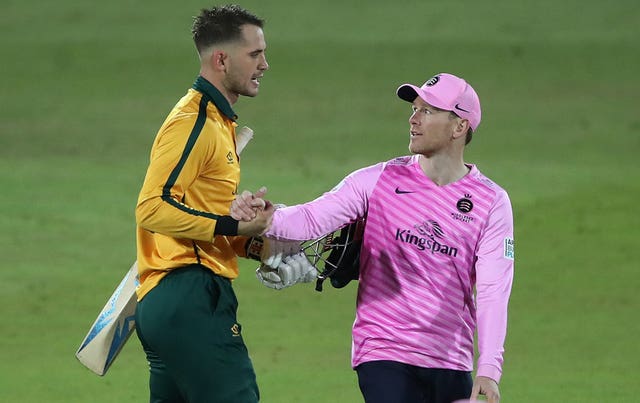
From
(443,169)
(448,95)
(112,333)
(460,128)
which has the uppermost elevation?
(448,95)

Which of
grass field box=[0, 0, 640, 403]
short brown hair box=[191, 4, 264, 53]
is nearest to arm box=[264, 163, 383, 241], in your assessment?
short brown hair box=[191, 4, 264, 53]

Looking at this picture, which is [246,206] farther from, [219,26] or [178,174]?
[219,26]

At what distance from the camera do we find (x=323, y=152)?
16000 mm

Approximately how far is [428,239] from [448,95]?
63 centimetres

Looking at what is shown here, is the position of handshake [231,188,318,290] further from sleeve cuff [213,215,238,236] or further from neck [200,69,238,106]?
neck [200,69,238,106]

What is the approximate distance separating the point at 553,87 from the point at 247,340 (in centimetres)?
956

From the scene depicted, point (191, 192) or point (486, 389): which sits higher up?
point (191, 192)

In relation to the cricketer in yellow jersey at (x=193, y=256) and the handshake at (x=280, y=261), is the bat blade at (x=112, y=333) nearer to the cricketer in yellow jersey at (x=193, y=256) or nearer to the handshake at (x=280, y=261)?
the cricketer in yellow jersey at (x=193, y=256)

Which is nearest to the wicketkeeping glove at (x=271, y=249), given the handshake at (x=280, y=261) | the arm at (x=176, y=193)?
the handshake at (x=280, y=261)

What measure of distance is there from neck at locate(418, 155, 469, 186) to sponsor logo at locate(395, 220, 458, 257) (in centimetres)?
23

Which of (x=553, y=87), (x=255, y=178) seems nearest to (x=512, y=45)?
(x=553, y=87)

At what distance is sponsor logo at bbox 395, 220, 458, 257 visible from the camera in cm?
Result: 547

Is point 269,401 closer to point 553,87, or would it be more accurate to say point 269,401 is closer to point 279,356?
point 279,356

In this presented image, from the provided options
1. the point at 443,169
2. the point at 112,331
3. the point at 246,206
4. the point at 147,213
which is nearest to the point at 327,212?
the point at 246,206
